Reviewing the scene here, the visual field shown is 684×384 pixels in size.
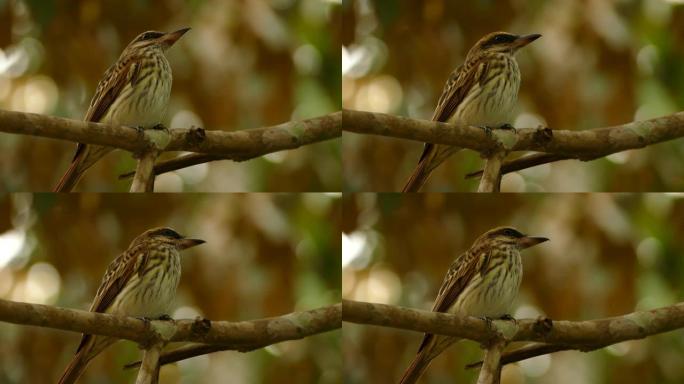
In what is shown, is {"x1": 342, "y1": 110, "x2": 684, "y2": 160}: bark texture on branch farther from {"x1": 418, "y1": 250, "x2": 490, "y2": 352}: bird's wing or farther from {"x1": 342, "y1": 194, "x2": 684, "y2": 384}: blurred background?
{"x1": 418, "y1": 250, "x2": 490, "y2": 352}: bird's wing

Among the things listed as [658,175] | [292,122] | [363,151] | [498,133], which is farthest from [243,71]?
[658,175]

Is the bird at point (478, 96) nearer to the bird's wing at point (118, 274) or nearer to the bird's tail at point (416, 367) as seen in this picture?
the bird's tail at point (416, 367)

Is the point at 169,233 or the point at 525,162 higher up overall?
the point at 525,162

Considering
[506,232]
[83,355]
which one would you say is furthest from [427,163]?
[83,355]

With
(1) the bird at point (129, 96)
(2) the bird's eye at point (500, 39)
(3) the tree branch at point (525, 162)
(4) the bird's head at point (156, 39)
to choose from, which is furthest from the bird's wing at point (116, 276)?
(2) the bird's eye at point (500, 39)

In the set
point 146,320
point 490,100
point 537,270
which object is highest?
point 490,100

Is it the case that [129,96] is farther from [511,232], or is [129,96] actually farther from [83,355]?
[511,232]

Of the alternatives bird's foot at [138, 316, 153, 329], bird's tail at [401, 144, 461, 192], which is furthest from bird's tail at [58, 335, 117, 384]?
bird's tail at [401, 144, 461, 192]
